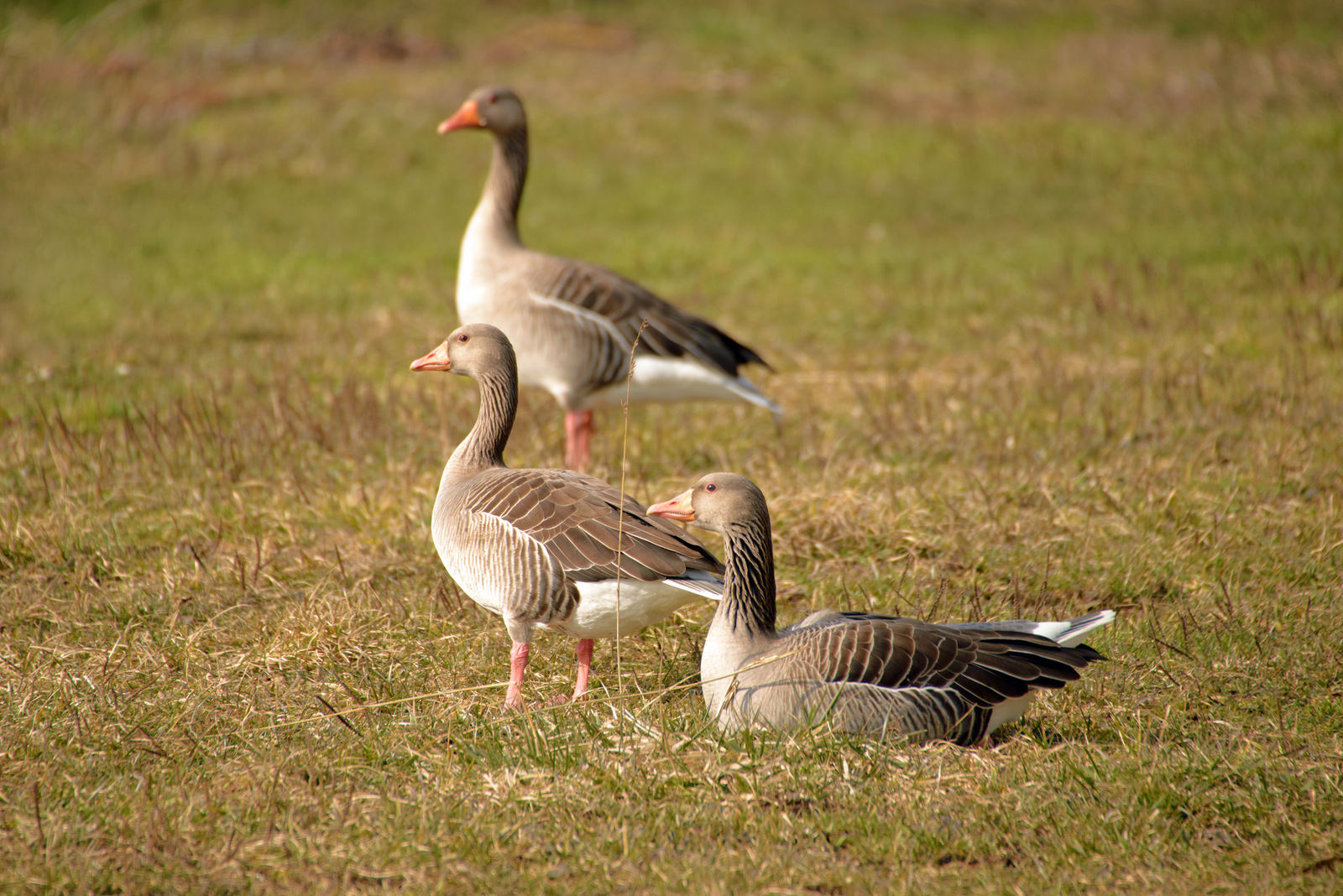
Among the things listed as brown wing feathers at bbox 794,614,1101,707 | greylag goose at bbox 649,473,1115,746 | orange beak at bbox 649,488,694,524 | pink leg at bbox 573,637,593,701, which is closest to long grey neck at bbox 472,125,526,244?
pink leg at bbox 573,637,593,701

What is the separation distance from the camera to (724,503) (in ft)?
14.6

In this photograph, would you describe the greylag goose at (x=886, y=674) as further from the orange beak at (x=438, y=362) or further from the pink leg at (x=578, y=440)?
the pink leg at (x=578, y=440)

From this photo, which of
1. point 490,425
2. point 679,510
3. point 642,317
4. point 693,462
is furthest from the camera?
point 642,317

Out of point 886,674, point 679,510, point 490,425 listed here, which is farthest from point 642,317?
point 886,674

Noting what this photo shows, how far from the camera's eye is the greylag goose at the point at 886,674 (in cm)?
411

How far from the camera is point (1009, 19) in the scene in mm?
24156

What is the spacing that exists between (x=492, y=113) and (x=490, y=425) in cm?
378

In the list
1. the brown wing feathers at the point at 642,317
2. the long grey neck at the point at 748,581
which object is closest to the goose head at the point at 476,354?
the long grey neck at the point at 748,581

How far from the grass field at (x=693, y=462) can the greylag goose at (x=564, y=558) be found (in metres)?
0.26

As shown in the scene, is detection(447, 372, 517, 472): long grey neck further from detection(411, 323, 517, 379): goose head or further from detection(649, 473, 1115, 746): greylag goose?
detection(649, 473, 1115, 746): greylag goose

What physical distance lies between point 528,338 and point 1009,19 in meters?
19.7

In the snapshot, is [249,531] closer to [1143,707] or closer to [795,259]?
[1143,707]

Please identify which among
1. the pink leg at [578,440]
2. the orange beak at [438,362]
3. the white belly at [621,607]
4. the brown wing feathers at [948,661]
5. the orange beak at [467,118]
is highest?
the orange beak at [467,118]

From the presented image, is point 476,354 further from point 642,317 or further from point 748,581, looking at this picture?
point 642,317
